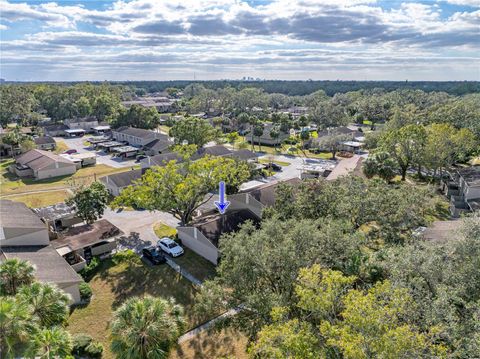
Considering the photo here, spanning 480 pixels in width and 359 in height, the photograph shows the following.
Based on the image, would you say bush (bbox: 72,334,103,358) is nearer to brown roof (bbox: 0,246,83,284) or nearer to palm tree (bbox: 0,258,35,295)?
palm tree (bbox: 0,258,35,295)

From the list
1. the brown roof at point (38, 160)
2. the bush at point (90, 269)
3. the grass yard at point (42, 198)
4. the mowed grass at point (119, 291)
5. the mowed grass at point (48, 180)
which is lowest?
the mowed grass at point (119, 291)

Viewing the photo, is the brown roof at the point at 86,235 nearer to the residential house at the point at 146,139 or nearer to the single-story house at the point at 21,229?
the single-story house at the point at 21,229

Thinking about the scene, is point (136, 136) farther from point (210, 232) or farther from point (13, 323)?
point (13, 323)

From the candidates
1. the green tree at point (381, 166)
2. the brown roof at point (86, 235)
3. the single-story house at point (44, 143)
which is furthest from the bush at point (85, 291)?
the single-story house at point (44, 143)

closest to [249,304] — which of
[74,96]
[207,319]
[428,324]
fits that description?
[207,319]

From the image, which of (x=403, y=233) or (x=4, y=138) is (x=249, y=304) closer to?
(x=403, y=233)

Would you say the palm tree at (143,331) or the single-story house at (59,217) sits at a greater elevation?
the palm tree at (143,331)
